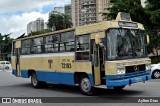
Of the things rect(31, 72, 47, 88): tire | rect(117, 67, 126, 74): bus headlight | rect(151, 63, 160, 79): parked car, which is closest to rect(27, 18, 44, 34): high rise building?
rect(151, 63, 160, 79): parked car

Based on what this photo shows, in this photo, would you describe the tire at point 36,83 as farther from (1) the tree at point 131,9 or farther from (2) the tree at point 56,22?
(2) the tree at point 56,22

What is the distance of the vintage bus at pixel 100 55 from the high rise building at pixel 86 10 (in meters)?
127

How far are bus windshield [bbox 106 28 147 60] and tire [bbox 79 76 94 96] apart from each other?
1.73 metres

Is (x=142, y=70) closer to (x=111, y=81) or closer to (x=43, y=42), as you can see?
(x=111, y=81)

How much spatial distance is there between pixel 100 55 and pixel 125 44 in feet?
3.52

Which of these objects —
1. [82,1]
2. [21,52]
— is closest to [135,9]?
[21,52]

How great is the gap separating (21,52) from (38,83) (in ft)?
9.11

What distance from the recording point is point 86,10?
147 metres

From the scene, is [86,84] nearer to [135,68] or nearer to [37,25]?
[135,68]

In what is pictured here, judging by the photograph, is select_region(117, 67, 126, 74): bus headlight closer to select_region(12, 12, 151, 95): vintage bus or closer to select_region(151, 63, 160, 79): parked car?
select_region(12, 12, 151, 95): vintage bus

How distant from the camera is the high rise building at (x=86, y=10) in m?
144

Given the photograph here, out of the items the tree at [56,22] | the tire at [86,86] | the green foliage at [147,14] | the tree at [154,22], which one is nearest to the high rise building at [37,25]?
the tree at [56,22]

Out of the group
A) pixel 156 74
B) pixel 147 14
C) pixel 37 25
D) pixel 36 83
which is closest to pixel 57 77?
pixel 36 83

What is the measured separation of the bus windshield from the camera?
12430mm
